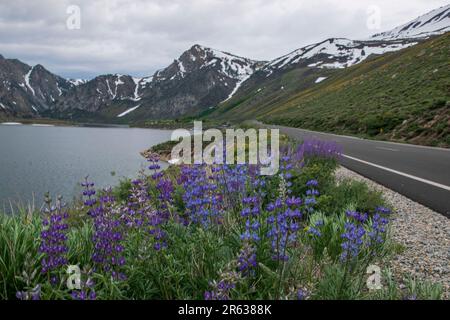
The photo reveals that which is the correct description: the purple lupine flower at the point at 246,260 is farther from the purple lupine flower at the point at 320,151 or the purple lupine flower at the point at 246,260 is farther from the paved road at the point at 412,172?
the purple lupine flower at the point at 320,151

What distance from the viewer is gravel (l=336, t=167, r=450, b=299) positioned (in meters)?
4.10

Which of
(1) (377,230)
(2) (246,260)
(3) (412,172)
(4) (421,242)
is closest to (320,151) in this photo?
(3) (412,172)

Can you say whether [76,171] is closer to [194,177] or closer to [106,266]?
[194,177]

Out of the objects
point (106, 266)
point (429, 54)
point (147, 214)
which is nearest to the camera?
point (106, 266)

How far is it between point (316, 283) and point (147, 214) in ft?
5.44

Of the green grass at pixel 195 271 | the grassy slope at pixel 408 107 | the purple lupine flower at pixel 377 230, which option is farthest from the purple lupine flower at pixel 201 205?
the grassy slope at pixel 408 107

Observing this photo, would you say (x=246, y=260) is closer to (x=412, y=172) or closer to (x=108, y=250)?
(x=108, y=250)

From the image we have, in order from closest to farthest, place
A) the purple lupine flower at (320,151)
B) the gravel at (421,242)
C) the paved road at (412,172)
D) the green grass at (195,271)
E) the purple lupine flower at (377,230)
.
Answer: the green grass at (195,271) → the purple lupine flower at (377,230) → the gravel at (421,242) → the paved road at (412,172) → the purple lupine flower at (320,151)

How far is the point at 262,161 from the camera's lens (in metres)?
6.84

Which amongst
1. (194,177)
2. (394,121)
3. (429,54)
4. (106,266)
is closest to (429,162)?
(194,177)

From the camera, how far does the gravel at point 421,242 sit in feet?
13.5

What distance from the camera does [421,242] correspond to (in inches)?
200

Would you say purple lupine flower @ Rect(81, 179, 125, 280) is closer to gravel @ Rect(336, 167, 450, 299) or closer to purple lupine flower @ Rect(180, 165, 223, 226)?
purple lupine flower @ Rect(180, 165, 223, 226)

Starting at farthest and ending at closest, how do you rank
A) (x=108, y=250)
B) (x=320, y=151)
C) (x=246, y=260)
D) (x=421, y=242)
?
1. (x=320, y=151)
2. (x=421, y=242)
3. (x=108, y=250)
4. (x=246, y=260)
